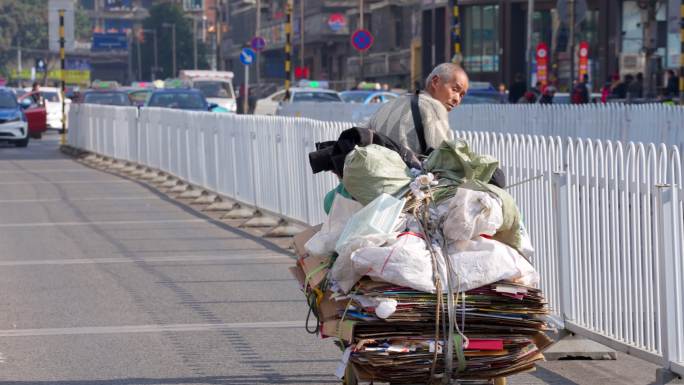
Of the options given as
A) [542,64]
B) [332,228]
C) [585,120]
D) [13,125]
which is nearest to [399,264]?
[332,228]

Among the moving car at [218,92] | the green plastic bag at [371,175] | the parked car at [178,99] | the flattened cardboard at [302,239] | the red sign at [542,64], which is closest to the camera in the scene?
the green plastic bag at [371,175]

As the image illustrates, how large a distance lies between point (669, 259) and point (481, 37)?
60.9m

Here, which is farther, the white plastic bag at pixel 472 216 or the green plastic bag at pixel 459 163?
the green plastic bag at pixel 459 163

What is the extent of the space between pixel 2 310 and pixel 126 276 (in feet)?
6.01

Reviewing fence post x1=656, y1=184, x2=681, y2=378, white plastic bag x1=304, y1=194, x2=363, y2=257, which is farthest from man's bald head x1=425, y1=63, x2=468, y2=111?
fence post x1=656, y1=184, x2=681, y2=378

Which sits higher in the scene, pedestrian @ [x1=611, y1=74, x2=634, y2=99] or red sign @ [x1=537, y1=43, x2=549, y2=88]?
red sign @ [x1=537, y1=43, x2=549, y2=88]

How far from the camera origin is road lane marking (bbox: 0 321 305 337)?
8.95 m

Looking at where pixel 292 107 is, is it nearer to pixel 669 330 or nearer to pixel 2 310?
pixel 2 310

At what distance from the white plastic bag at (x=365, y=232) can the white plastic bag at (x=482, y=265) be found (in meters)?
0.29

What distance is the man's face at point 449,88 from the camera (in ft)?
22.8

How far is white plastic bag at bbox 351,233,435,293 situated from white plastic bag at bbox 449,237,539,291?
121 mm

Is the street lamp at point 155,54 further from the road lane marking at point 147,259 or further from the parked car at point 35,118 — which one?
the road lane marking at point 147,259

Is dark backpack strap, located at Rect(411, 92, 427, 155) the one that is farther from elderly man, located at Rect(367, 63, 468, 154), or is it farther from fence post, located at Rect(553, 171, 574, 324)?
fence post, located at Rect(553, 171, 574, 324)

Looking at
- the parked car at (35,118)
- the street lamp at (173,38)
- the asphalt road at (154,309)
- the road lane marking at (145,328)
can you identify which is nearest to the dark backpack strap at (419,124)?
the asphalt road at (154,309)
